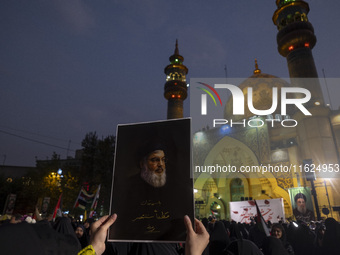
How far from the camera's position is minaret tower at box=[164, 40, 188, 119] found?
3828 cm

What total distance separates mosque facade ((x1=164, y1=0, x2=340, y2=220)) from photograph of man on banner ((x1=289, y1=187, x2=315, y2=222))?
166 cm

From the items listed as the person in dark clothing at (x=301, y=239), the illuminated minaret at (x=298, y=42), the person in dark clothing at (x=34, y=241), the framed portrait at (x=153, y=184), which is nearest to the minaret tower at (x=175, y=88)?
the illuminated minaret at (x=298, y=42)

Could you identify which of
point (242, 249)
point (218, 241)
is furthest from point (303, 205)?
point (242, 249)

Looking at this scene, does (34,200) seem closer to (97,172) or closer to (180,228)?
(97,172)

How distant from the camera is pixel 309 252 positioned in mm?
5699

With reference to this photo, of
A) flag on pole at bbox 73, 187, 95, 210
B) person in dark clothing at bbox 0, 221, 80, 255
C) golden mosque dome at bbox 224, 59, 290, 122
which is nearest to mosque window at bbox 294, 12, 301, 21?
golden mosque dome at bbox 224, 59, 290, 122

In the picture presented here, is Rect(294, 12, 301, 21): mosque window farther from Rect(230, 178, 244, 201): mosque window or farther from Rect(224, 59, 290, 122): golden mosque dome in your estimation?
Rect(230, 178, 244, 201): mosque window

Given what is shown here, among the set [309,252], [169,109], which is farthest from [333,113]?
[309,252]

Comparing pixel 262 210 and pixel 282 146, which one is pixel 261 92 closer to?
pixel 282 146

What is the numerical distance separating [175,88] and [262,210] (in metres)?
27.5

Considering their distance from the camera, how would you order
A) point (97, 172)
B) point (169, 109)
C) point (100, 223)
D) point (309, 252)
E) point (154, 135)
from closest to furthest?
point (100, 223), point (154, 135), point (309, 252), point (97, 172), point (169, 109)

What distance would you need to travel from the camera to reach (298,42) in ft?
85.2

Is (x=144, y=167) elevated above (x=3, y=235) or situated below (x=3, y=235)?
above

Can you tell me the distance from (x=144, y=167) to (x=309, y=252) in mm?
6111
